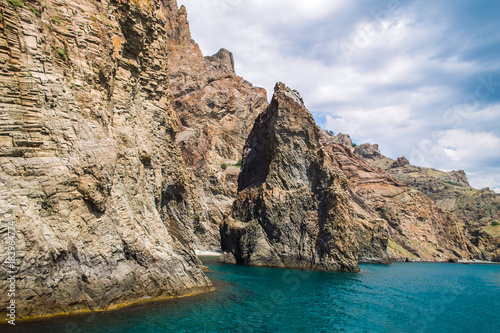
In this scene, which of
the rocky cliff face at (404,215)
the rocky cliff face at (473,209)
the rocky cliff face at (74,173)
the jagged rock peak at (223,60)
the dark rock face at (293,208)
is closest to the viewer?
the rocky cliff face at (74,173)

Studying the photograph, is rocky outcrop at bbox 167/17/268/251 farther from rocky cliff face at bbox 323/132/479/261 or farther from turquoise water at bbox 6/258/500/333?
turquoise water at bbox 6/258/500/333

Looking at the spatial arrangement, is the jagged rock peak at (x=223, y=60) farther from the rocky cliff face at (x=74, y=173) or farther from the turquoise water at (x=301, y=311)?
the turquoise water at (x=301, y=311)

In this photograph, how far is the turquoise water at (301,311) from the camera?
48.0 feet

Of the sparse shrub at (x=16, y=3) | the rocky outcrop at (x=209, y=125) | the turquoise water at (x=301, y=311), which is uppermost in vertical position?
the rocky outcrop at (x=209, y=125)

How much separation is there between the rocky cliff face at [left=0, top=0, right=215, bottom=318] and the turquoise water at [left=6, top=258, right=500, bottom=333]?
151cm

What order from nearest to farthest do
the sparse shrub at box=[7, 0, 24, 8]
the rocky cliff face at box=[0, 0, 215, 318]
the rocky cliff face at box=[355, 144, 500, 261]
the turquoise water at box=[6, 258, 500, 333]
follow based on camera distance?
the rocky cliff face at box=[0, 0, 215, 318] → the turquoise water at box=[6, 258, 500, 333] → the sparse shrub at box=[7, 0, 24, 8] → the rocky cliff face at box=[355, 144, 500, 261]

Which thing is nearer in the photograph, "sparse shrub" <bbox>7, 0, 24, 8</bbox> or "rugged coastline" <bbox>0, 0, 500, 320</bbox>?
"rugged coastline" <bbox>0, 0, 500, 320</bbox>

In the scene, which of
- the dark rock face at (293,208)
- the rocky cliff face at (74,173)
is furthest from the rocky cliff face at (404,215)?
the rocky cliff face at (74,173)

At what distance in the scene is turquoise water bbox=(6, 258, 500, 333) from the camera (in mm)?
14633

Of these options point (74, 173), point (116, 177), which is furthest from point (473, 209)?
point (74, 173)

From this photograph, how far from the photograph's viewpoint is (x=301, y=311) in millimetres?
20719

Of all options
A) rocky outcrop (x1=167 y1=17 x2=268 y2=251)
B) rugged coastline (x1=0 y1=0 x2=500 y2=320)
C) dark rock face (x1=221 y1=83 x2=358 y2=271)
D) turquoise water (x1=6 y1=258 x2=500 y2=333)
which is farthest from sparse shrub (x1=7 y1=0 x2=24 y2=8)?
rocky outcrop (x1=167 y1=17 x2=268 y2=251)

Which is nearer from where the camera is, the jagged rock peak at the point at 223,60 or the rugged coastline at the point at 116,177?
the rugged coastline at the point at 116,177

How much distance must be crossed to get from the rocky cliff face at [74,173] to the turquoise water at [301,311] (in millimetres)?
1509
